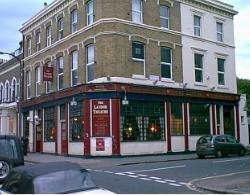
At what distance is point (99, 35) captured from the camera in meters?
29.5

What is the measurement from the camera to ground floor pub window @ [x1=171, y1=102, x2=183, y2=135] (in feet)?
105

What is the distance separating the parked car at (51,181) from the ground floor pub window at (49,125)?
26.0m

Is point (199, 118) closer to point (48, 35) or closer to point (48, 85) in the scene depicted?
point (48, 85)

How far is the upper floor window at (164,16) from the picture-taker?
107 feet

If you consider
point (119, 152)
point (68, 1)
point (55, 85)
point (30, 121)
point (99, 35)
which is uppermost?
point (68, 1)

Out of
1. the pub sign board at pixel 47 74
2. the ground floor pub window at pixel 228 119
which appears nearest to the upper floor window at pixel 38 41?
the pub sign board at pixel 47 74

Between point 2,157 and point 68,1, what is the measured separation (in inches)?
832

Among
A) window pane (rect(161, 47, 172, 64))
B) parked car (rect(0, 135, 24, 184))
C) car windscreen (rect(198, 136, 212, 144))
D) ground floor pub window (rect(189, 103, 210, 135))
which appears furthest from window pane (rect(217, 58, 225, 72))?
parked car (rect(0, 135, 24, 184))

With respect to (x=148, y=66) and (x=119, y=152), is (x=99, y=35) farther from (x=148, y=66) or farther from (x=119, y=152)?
(x=119, y=152)

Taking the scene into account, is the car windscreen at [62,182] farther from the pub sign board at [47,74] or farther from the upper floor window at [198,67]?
the upper floor window at [198,67]

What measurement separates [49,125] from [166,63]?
10658 millimetres

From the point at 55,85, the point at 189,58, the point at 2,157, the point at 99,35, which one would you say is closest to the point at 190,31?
the point at 189,58

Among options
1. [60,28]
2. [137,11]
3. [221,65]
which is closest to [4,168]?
[137,11]

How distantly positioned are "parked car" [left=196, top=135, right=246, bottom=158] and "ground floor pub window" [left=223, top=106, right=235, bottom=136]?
6.77m
